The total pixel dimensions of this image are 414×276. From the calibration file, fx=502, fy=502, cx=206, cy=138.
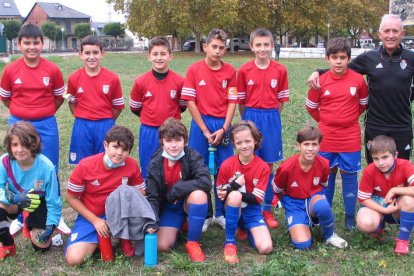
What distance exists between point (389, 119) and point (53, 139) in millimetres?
3248

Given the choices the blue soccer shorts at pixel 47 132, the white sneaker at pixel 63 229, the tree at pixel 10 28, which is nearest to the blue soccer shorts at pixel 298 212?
the white sneaker at pixel 63 229

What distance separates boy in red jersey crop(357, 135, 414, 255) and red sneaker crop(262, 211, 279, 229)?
82cm

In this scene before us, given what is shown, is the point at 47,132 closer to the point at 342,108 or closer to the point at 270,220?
the point at 270,220

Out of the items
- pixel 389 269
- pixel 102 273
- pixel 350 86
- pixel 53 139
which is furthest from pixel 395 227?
pixel 53 139

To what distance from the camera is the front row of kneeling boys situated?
4129 millimetres

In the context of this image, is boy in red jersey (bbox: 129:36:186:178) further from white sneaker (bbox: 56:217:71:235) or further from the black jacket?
white sneaker (bbox: 56:217:71:235)

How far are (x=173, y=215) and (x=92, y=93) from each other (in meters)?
1.51

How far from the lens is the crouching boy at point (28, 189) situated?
4.11 meters

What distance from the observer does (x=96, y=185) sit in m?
4.25

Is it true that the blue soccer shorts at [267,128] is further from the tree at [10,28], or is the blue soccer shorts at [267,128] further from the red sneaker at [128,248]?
the tree at [10,28]

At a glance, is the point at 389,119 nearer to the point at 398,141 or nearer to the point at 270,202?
the point at 398,141

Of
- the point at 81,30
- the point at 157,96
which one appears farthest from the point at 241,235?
the point at 81,30

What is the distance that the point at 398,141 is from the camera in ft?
15.5

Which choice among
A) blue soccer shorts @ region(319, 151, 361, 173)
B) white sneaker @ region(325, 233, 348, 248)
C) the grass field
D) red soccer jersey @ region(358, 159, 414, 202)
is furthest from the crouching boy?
red soccer jersey @ region(358, 159, 414, 202)
